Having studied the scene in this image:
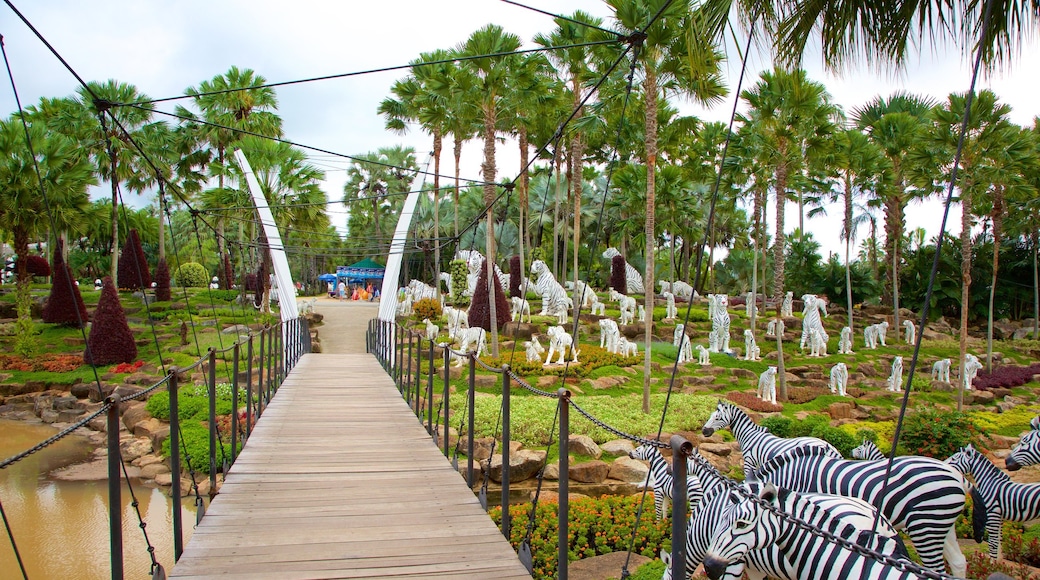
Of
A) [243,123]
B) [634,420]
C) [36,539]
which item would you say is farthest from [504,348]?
[243,123]

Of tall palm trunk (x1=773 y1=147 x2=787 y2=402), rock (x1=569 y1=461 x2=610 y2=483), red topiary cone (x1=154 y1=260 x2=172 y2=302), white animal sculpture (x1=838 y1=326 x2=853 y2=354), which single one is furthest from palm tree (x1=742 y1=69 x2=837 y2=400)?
red topiary cone (x1=154 y1=260 x2=172 y2=302)

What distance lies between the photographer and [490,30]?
15672 millimetres

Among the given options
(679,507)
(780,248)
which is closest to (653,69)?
(780,248)

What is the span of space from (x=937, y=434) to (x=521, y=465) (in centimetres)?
545

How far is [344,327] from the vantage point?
83.7ft

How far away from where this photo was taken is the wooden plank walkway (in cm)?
354

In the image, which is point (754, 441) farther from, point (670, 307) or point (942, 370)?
point (670, 307)

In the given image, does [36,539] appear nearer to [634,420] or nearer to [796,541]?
→ [634,420]

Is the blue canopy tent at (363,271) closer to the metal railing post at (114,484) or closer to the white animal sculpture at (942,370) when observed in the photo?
the white animal sculpture at (942,370)

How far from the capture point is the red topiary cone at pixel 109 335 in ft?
60.4

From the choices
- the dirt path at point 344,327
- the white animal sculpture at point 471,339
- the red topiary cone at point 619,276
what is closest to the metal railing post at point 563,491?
the white animal sculpture at point 471,339

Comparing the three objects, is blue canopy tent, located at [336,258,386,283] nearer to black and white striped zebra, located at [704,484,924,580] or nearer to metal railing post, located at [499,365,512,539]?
metal railing post, located at [499,365,512,539]

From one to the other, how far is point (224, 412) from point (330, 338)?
9.54 metres

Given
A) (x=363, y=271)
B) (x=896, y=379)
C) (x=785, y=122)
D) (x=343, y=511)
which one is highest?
(x=785, y=122)
